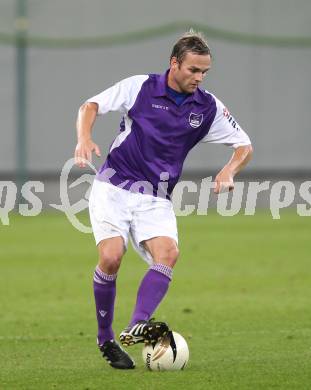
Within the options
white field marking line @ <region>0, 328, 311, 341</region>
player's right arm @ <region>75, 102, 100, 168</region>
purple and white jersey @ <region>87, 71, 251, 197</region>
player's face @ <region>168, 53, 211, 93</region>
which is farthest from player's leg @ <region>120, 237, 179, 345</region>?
white field marking line @ <region>0, 328, 311, 341</region>

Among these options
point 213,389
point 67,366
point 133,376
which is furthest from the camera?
point 67,366

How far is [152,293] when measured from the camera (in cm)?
754

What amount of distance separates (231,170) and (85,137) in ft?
3.87

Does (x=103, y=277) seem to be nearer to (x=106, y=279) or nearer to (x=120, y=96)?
(x=106, y=279)

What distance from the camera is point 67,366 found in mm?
7828

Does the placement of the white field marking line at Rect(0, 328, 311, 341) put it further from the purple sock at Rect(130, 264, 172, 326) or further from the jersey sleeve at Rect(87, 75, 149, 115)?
the jersey sleeve at Rect(87, 75, 149, 115)

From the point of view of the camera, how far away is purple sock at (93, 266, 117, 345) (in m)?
7.73

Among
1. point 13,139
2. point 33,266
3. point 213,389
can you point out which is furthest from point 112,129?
point 213,389

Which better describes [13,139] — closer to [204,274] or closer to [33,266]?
[33,266]

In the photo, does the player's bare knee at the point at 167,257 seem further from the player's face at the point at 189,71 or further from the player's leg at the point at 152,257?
the player's face at the point at 189,71

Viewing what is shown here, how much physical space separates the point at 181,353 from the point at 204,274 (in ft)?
23.4

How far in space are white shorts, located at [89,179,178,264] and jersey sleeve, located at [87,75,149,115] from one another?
56 centimetres

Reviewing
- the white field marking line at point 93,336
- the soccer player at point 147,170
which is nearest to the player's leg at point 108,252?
the soccer player at point 147,170

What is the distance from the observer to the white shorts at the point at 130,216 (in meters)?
7.73
